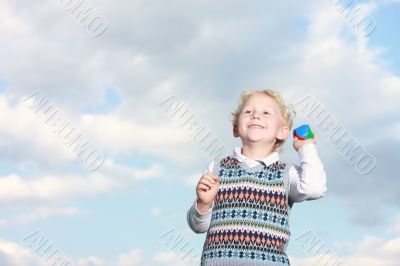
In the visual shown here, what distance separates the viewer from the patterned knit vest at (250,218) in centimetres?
570

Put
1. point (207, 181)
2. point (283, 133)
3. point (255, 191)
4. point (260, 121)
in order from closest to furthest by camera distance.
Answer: point (207, 181), point (255, 191), point (260, 121), point (283, 133)

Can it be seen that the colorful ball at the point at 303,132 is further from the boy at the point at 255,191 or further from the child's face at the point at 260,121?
the child's face at the point at 260,121

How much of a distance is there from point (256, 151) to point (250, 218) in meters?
0.63

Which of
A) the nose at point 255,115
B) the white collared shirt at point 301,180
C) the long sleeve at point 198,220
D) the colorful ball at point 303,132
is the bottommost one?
the long sleeve at point 198,220

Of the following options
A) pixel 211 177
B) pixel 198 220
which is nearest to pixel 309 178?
pixel 211 177

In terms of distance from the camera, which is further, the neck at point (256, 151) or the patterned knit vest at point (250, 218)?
the neck at point (256, 151)

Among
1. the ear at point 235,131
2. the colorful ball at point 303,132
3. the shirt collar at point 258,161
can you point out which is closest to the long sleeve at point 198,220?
the shirt collar at point 258,161

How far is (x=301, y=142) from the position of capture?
5957 millimetres

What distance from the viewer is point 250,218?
19.0ft

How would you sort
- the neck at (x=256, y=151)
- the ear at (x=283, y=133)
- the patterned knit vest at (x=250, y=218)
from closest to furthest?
the patterned knit vest at (x=250, y=218), the neck at (x=256, y=151), the ear at (x=283, y=133)

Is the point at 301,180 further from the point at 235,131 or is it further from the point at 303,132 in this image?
the point at 235,131

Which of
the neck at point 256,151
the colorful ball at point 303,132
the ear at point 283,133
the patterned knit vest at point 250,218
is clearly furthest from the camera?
the ear at point 283,133

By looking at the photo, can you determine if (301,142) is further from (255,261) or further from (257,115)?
(255,261)

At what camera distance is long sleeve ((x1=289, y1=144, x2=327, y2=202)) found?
228 inches
